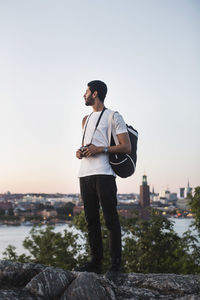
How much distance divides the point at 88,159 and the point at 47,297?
100cm

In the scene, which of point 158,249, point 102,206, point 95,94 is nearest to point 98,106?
point 95,94

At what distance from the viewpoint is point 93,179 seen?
2293mm

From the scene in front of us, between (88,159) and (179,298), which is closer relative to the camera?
(179,298)

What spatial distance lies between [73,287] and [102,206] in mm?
683

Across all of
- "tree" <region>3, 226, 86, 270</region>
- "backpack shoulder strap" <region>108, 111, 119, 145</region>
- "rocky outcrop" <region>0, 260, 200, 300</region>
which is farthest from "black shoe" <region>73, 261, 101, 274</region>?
"tree" <region>3, 226, 86, 270</region>

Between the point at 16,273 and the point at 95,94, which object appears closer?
the point at 16,273

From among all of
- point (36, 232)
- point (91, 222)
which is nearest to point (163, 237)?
point (36, 232)

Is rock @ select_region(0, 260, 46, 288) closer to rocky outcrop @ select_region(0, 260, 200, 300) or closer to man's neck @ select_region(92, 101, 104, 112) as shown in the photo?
rocky outcrop @ select_region(0, 260, 200, 300)

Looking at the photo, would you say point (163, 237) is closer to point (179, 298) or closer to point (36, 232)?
point (36, 232)

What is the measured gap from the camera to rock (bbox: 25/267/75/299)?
1.62 metres

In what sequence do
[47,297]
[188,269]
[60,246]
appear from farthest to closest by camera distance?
[60,246] → [188,269] → [47,297]

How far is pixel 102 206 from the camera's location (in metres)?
2.26

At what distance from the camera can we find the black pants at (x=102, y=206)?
225 cm

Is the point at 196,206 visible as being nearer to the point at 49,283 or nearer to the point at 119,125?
the point at 119,125
